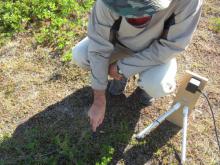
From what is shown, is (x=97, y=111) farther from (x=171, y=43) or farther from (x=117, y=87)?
(x=171, y=43)

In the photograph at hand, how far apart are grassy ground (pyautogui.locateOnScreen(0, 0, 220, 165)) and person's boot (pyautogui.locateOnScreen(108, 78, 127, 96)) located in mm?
53

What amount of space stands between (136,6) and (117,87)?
4.44ft

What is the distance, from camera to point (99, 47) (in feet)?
8.61

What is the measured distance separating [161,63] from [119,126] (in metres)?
0.63

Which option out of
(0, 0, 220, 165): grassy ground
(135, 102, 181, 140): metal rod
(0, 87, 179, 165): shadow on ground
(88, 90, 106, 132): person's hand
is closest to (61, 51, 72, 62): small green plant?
(0, 0, 220, 165): grassy ground

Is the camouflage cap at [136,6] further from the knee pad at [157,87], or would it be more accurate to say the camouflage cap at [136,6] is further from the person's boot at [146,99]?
the person's boot at [146,99]

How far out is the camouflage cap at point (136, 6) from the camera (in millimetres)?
1924

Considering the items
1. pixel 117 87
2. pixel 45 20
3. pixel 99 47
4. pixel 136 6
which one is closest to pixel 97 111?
pixel 99 47

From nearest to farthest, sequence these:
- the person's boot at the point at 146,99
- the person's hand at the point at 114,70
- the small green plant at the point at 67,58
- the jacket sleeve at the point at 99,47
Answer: the jacket sleeve at the point at 99,47 → the person's hand at the point at 114,70 → the person's boot at the point at 146,99 → the small green plant at the point at 67,58

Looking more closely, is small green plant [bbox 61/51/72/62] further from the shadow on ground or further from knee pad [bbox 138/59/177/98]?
knee pad [bbox 138/59/177/98]

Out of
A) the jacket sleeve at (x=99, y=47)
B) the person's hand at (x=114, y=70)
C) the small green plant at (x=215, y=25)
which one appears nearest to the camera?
the jacket sleeve at (x=99, y=47)

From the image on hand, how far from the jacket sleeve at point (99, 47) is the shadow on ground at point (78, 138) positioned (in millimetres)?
480

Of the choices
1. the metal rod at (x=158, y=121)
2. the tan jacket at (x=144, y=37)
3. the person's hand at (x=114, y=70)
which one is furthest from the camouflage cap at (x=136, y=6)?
the metal rod at (x=158, y=121)

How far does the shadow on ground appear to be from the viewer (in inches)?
111
